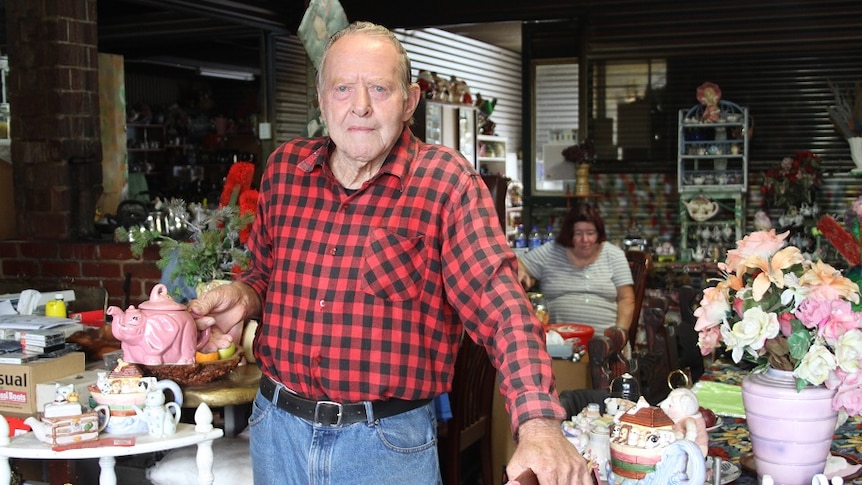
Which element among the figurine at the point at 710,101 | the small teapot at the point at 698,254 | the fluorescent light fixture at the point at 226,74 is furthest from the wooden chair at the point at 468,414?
the fluorescent light fixture at the point at 226,74

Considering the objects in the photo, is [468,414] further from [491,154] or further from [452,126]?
[491,154]

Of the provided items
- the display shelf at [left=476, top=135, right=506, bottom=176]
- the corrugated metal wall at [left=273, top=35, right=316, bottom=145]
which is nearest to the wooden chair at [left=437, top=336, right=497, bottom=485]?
the corrugated metal wall at [left=273, top=35, right=316, bottom=145]

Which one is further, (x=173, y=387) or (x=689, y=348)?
(x=689, y=348)

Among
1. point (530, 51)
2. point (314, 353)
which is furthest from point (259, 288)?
point (530, 51)

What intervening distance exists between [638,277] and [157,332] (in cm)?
353

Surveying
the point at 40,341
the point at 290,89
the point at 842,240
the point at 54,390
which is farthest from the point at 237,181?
the point at 290,89

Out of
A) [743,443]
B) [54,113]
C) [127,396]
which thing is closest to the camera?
[743,443]

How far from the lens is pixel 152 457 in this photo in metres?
3.21

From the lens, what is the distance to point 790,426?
6.33ft

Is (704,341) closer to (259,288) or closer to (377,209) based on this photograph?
(377,209)

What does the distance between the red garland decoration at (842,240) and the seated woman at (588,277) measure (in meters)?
2.94

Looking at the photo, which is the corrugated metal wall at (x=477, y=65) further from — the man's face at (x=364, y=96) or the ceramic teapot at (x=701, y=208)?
the man's face at (x=364, y=96)

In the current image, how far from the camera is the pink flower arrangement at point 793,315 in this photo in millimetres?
1857

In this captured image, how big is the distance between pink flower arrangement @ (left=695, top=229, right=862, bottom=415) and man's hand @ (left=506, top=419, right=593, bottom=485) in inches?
24.1
